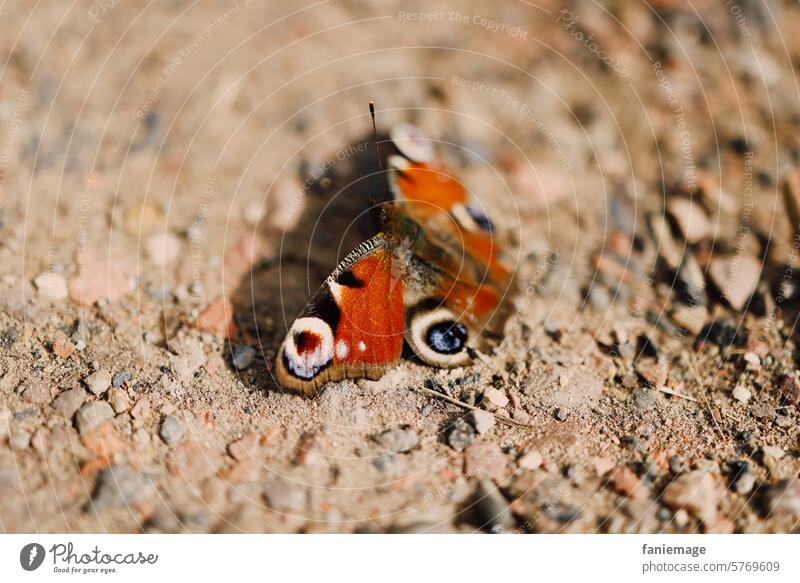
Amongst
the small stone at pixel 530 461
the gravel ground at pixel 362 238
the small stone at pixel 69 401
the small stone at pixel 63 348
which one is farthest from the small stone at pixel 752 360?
the small stone at pixel 63 348

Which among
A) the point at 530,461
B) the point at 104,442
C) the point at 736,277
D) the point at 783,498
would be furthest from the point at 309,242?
the point at 783,498

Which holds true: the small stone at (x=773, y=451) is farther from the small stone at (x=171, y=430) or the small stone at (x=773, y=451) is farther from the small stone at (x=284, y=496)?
the small stone at (x=171, y=430)

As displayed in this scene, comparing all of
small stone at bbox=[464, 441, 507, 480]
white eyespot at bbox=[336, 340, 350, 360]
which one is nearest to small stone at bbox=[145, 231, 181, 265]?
white eyespot at bbox=[336, 340, 350, 360]

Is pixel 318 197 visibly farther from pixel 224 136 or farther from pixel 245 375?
A: pixel 245 375

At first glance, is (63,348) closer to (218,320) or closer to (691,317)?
(218,320)
